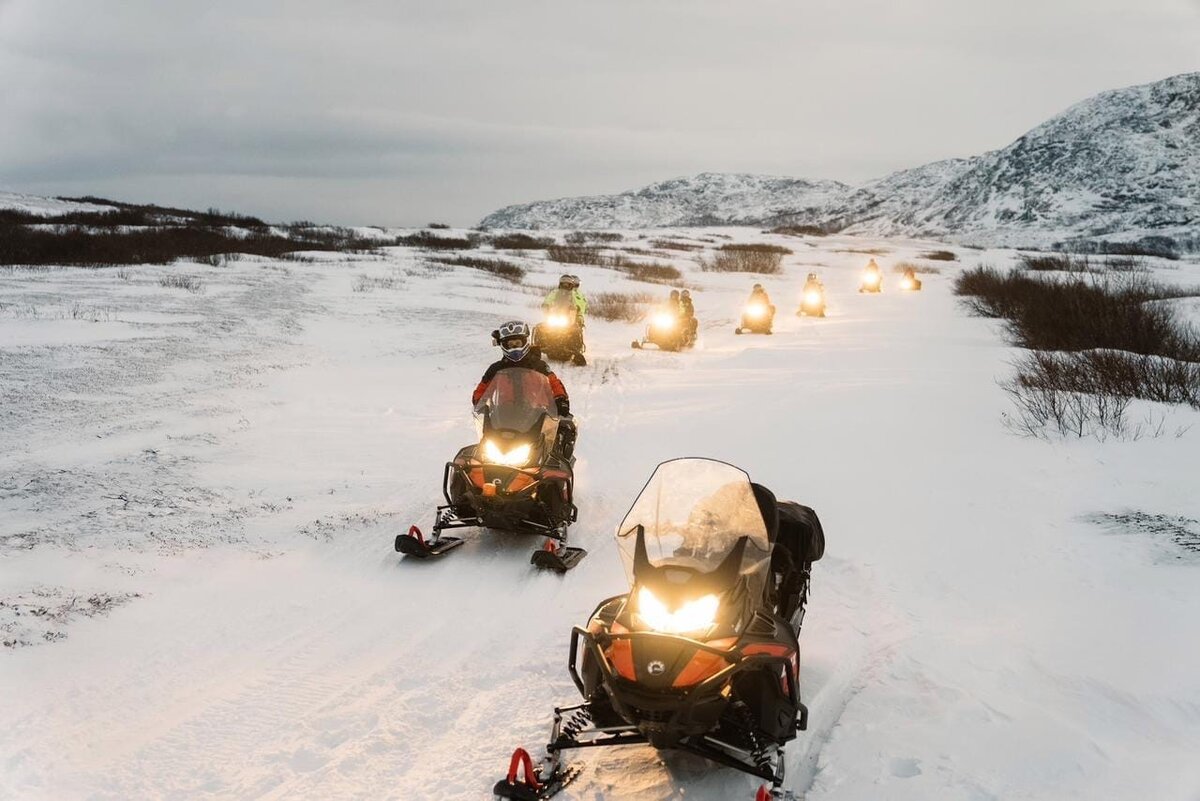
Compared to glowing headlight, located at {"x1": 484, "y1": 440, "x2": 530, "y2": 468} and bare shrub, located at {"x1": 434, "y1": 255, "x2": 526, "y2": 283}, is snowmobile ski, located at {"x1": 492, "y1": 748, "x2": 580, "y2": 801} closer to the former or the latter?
glowing headlight, located at {"x1": 484, "y1": 440, "x2": 530, "y2": 468}

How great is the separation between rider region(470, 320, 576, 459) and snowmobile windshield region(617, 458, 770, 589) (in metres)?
3.66

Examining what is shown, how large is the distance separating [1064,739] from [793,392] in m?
8.41

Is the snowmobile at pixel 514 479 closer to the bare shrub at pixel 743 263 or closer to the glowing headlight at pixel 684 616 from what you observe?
the glowing headlight at pixel 684 616

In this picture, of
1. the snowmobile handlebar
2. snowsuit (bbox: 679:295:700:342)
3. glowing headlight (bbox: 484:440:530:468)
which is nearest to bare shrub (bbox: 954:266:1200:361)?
snowsuit (bbox: 679:295:700:342)

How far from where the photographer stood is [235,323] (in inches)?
669

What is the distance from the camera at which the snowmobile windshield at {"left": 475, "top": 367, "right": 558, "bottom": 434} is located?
7047 mm

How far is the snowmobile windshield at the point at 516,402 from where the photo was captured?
23.1ft

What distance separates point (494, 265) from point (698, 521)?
98.2 feet

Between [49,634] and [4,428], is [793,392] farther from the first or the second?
[4,428]

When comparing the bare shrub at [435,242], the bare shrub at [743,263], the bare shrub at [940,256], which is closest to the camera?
the bare shrub at [743,263]

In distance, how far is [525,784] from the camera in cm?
350

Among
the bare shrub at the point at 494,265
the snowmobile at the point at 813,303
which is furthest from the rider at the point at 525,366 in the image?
the bare shrub at the point at 494,265

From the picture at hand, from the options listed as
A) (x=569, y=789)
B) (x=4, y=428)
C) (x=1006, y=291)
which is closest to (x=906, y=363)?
(x=1006, y=291)

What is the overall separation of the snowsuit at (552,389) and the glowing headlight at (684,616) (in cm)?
411
